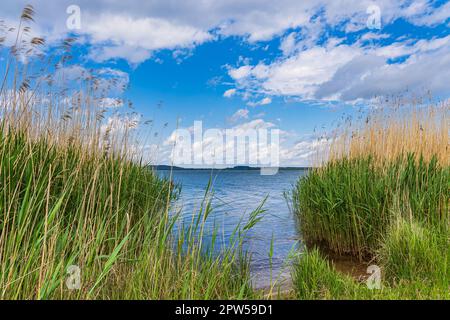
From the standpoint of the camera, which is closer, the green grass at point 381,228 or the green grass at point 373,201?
the green grass at point 381,228

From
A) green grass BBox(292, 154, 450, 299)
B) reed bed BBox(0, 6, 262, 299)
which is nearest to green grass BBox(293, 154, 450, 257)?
green grass BBox(292, 154, 450, 299)

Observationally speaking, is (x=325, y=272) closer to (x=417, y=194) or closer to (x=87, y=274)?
(x=87, y=274)

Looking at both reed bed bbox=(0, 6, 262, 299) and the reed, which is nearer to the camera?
reed bed bbox=(0, 6, 262, 299)

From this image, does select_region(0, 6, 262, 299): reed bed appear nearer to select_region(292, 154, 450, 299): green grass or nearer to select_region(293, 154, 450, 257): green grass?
select_region(292, 154, 450, 299): green grass

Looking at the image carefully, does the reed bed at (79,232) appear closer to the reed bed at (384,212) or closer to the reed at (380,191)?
the reed bed at (384,212)

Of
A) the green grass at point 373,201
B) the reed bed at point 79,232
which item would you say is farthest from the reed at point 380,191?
the reed bed at point 79,232

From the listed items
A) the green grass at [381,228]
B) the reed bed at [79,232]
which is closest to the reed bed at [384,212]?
the green grass at [381,228]

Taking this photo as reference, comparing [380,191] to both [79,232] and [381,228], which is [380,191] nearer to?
[381,228]

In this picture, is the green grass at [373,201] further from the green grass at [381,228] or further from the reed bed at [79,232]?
the reed bed at [79,232]

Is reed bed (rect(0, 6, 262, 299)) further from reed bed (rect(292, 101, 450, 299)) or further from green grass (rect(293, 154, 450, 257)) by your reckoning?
green grass (rect(293, 154, 450, 257))

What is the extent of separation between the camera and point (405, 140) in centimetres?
658

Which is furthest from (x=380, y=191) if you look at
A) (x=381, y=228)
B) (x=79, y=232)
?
(x=79, y=232)

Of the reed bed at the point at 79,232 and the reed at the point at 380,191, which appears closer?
the reed bed at the point at 79,232

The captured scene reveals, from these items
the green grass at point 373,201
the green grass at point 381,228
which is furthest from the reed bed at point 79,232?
the green grass at point 373,201
